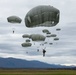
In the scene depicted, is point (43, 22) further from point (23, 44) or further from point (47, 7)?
point (23, 44)

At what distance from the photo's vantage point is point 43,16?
210 ft

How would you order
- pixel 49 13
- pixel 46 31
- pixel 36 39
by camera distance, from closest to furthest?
1. pixel 49 13
2. pixel 36 39
3. pixel 46 31

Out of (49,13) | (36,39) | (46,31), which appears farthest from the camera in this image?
(46,31)

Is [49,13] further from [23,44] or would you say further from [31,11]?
[23,44]

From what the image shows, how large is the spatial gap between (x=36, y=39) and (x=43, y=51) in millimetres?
3828

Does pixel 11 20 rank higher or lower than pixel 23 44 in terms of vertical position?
higher

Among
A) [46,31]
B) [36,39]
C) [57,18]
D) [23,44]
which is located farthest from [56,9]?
[23,44]

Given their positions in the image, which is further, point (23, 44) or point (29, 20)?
point (23, 44)

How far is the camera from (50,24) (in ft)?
218

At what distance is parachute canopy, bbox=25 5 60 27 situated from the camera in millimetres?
64250

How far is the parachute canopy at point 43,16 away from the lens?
211 ft

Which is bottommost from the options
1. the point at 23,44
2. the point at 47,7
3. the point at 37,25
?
the point at 23,44

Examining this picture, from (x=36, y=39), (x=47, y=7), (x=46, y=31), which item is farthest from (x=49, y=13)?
(x=46, y=31)

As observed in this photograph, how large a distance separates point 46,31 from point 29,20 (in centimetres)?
2577
